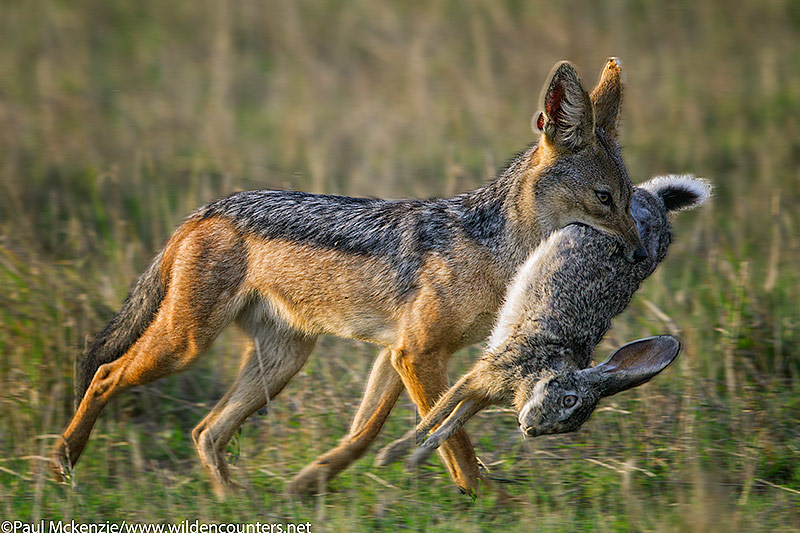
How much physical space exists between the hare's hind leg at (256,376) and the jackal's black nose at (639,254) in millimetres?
1937

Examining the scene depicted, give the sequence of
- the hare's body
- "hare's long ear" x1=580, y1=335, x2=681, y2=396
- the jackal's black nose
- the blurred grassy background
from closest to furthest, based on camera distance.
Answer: "hare's long ear" x1=580, y1=335, x2=681, y2=396, the hare's body, the jackal's black nose, the blurred grassy background

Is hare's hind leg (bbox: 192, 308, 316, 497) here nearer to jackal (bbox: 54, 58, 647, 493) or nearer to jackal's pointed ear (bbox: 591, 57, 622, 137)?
jackal (bbox: 54, 58, 647, 493)

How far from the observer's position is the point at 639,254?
4.87 metres

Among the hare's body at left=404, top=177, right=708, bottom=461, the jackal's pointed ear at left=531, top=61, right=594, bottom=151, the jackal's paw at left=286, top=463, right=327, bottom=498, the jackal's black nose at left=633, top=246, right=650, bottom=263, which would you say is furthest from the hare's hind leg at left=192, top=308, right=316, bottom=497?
the jackal's black nose at left=633, top=246, right=650, bottom=263

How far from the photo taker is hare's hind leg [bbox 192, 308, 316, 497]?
576 centimetres

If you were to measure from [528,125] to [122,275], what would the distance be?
498 centimetres

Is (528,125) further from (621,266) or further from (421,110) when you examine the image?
(621,266)

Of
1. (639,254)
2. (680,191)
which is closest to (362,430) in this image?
(639,254)

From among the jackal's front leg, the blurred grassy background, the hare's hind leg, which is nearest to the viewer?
the jackal's front leg

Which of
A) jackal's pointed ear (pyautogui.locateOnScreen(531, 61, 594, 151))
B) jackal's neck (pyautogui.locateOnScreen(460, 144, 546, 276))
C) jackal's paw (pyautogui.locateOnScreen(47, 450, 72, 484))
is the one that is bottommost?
jackal's paw (pyautogui.locateOnScreen(47, 450, 72, 484))

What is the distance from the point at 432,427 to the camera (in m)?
4.56

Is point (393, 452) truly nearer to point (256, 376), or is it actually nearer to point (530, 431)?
point (530, 431)

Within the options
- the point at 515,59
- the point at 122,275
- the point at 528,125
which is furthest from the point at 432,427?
the point at 515,59

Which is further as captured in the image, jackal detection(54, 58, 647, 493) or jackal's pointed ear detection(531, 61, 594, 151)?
jackal detection(54, 58, 647, 493)
